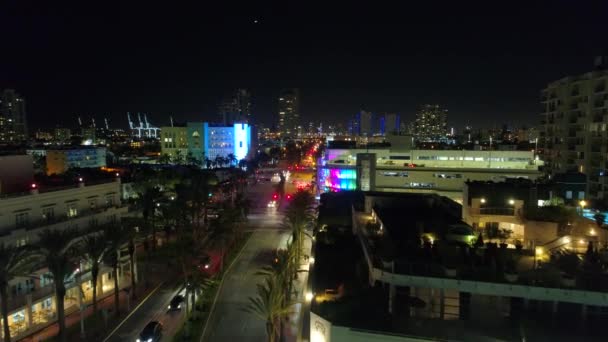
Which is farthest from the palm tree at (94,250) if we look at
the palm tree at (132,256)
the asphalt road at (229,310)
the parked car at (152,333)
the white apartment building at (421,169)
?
the white apartment building at (421,169)

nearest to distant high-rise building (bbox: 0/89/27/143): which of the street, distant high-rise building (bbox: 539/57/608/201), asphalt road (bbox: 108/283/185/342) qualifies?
the street

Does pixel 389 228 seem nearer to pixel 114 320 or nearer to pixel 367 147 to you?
pixel 114 320

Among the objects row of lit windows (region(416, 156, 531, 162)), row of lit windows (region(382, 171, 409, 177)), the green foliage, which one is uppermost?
row of lit windows (region(416, 156, 531, 162))

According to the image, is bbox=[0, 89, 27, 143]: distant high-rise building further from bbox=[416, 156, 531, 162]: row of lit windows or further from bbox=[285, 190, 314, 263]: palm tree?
bbox=[285, 190, 314, 263]: palm tree

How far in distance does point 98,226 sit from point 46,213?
2.40 m

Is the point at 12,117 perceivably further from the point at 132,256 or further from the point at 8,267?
the point at 8,267

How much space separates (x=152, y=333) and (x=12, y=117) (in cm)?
15448

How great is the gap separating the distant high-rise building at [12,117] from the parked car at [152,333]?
146 metres

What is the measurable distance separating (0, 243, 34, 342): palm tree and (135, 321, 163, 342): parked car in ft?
13.7

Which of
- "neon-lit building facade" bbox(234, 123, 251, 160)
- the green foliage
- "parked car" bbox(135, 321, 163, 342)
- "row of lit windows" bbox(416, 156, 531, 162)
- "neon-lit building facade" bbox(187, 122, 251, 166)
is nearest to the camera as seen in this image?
"parked car" bbox(135, 321, 163, 342)

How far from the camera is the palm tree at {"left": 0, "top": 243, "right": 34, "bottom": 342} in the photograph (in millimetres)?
12602

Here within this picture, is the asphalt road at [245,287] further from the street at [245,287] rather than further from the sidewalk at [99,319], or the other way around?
the sidewalk at [99,319]

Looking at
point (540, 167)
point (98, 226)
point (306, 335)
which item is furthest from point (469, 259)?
point (540, 167)

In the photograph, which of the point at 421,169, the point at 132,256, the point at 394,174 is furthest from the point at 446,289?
the point at 394,174
